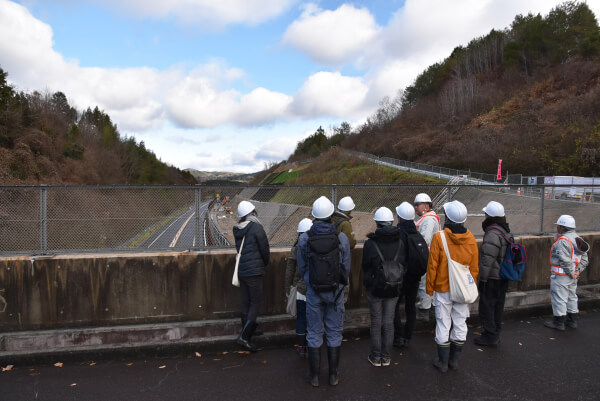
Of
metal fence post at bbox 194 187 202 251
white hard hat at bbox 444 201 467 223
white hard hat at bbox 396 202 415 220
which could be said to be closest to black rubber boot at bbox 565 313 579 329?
white hard hat at bbox 444 201 467 223

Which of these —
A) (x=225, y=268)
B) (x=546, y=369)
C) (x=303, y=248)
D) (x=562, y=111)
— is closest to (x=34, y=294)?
(x=225, y=268)

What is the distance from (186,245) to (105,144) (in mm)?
68495

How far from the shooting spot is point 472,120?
60.7m

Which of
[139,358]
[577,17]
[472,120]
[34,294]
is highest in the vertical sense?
[577,17]

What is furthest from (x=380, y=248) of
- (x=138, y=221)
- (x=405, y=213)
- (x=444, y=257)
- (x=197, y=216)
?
(x=138, y=221)

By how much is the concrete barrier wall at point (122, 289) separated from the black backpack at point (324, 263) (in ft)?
5.60

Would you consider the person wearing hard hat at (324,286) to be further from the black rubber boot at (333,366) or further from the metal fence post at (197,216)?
the metal fence post at (197,216)

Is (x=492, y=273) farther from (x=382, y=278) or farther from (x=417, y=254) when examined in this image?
(x=382, y=278)

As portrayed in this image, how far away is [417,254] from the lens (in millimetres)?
4773

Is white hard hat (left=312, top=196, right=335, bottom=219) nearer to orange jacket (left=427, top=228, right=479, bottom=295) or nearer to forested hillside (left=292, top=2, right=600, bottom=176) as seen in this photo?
orange jacket (left=427, top=228, right=479, bottom=295)

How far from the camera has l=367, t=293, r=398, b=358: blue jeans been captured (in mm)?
4508

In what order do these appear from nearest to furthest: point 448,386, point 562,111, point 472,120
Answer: point 448,386 → point 562,111 → point 472,120

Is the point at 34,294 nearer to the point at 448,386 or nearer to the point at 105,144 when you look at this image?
the point at 448,386

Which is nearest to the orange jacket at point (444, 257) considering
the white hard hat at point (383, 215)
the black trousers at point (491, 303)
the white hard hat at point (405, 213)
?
the white hard hat at point (405, 213)
